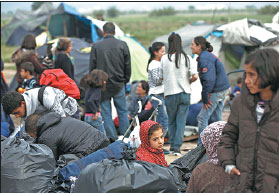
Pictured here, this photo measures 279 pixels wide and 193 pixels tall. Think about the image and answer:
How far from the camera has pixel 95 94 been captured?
6223 millimetres

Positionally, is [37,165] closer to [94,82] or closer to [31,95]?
[31,95]

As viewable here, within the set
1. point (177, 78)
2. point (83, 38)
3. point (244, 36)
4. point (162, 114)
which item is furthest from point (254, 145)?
point (83, 38)

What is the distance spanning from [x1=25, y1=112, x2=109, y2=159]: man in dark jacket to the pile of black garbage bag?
0.17 m

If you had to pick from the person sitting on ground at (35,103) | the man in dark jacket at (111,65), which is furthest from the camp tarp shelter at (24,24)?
the person sitting on ground at (35,103)

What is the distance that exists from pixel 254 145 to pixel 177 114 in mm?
3478

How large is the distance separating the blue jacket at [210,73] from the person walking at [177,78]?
0.16m

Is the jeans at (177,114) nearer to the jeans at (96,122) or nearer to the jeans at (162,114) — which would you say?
the jeans at (162,114)

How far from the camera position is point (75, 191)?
3285mm

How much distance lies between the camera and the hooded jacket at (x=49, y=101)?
4727mm

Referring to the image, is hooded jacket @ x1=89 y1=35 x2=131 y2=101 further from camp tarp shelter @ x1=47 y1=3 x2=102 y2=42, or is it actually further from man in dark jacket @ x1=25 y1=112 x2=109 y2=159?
camp tarp shelter @ x1=47 y1=3 x2=102 y2=42

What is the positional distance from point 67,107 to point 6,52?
18.8 metres

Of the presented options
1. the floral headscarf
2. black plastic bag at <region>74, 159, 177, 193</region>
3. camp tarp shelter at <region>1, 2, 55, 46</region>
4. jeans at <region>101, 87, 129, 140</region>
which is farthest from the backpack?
camp tarp shelter at <region>1, 2, 55, 46</region>

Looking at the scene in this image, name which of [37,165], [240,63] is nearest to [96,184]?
[37,165]

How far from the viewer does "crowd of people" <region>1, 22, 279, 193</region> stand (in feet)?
8.50
